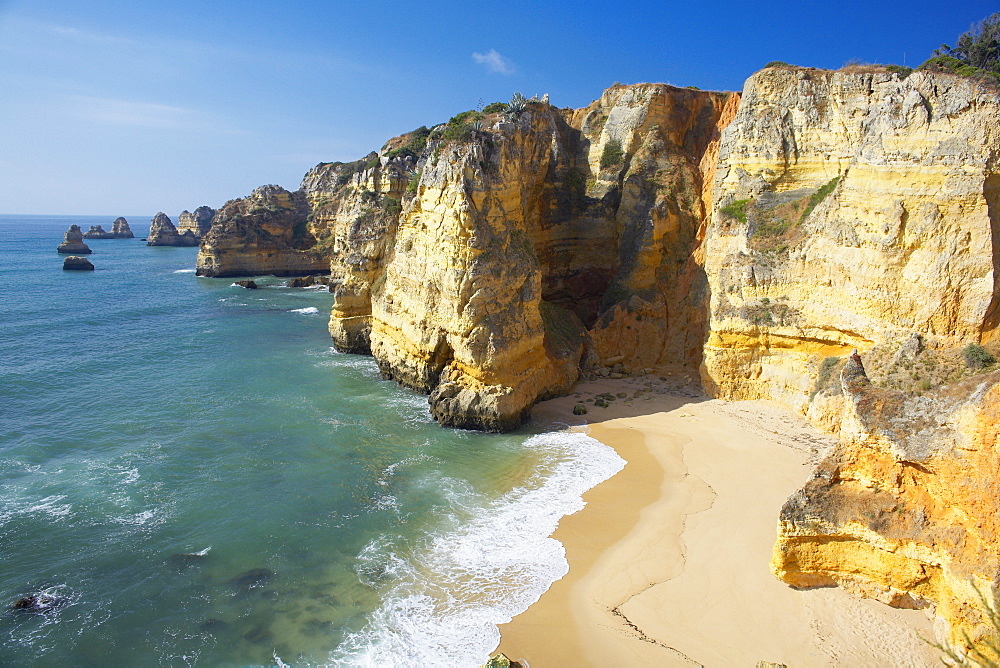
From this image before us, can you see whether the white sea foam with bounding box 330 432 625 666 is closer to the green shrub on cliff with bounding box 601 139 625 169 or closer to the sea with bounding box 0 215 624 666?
the sea with bounding box 0 215 624 666

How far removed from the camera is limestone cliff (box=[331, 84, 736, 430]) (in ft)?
68.9

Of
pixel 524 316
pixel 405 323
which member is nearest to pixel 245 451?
pixel 405 323

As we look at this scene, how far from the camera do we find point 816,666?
382 inches

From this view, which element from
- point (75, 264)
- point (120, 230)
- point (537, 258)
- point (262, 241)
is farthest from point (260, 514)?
point (120, 230)

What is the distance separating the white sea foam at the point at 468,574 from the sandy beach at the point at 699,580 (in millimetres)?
482

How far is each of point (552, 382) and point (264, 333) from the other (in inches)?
848

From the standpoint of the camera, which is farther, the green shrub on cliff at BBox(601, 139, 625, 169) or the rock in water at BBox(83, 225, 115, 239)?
the rock in water at BBox(83, 225, 115, 239)

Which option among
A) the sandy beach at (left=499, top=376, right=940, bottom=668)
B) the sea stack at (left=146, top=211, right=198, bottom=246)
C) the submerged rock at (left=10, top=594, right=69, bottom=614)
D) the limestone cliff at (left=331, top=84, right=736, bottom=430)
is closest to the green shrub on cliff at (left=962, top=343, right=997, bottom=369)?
the sandy beach at (left=499, top=376, right=940, bottom=668)

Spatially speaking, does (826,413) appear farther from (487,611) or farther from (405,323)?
(405,323)

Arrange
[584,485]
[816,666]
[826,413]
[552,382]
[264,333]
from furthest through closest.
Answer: [264,333] < [552,382] < [826,413] < [584,485] < [816,666]

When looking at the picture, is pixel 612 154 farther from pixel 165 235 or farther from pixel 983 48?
pixel 165 235

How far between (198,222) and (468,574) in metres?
114

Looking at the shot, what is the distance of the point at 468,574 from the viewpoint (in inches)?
505

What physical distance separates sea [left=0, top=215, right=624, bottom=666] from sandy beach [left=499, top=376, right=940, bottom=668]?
816 mm
